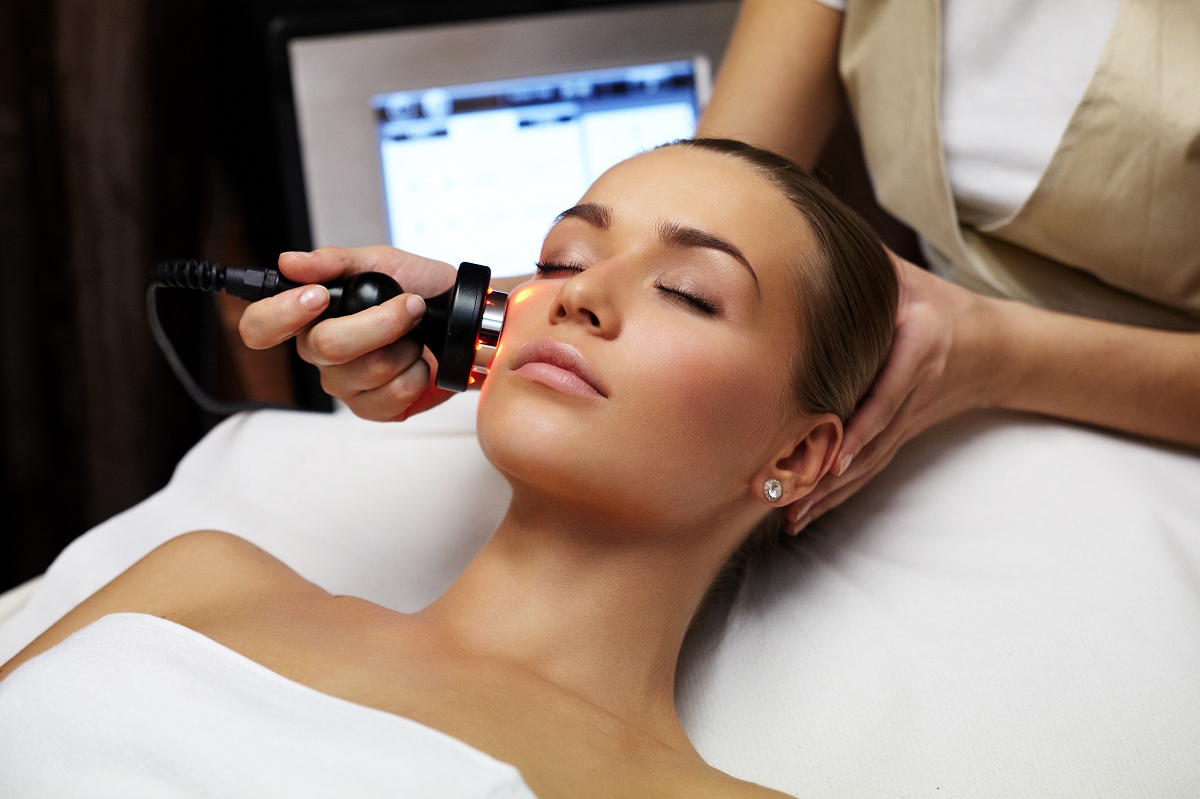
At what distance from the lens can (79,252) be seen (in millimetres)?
1798

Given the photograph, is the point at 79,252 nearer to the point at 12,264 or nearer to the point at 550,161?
the point at 12,264

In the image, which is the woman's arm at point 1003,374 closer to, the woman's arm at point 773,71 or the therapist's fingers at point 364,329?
the woman's arm at point 773,71

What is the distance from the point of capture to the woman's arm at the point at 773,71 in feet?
4.27

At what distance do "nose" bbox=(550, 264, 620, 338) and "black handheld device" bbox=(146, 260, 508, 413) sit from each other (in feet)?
0.23

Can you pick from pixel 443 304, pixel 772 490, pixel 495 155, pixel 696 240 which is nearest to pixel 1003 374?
pixel 772 490

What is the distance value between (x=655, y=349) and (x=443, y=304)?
213 mm

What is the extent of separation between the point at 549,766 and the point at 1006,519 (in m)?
0.66

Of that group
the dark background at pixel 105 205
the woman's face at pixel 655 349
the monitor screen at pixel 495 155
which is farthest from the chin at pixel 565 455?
the dark background at pixel 105 205

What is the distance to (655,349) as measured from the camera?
35.7 inches

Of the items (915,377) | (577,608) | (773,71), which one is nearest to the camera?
(577,608)

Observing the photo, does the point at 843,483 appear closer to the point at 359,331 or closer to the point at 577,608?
the point at 577,608

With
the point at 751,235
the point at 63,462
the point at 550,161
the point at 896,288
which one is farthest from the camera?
the point at 63,462

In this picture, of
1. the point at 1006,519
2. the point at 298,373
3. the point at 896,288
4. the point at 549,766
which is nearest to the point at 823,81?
the point at 896,288

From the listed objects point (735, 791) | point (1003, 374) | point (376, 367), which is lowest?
point (735, 791)
